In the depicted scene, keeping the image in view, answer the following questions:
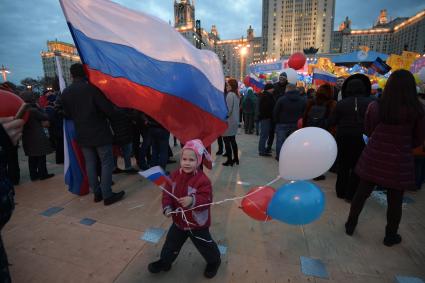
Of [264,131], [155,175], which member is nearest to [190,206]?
[155,175]

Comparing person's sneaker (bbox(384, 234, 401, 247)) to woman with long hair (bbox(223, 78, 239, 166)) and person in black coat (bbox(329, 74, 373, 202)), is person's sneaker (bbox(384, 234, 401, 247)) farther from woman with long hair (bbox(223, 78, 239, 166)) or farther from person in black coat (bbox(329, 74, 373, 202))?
woman with long hair (bbox(223, 78, 239, 166))

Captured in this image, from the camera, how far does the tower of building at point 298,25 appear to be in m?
85.6

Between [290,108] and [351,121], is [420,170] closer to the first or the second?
[351,121]

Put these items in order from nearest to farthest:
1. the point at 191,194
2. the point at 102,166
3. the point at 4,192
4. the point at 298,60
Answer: the point at 4,192, the point at 191,194, the point at 102,166, the point at 298,60

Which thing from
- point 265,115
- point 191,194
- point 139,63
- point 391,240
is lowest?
point 391,240

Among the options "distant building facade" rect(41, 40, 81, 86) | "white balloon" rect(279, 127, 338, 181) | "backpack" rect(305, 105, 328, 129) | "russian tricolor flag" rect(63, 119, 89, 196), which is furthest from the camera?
"distant building facade" rect(41, 40, 81, 86)

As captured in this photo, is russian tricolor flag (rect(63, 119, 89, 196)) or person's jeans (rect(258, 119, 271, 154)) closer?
russian tricolor flag (rect(63, 119, 89, 196))

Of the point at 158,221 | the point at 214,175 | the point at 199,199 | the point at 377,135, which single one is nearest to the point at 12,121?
the point at 199,199

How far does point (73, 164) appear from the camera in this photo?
348 cm

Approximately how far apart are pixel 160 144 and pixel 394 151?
130 inches

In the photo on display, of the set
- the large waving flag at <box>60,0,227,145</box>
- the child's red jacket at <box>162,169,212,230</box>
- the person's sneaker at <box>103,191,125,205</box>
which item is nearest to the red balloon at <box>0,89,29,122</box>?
the large waving flag at <box>60,0,227,145</box>

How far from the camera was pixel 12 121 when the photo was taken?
146cm

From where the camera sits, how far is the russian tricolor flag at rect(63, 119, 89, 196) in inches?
132

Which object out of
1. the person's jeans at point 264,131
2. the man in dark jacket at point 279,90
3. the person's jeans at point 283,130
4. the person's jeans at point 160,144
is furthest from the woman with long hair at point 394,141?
the man in dark jacket at point 279,90
